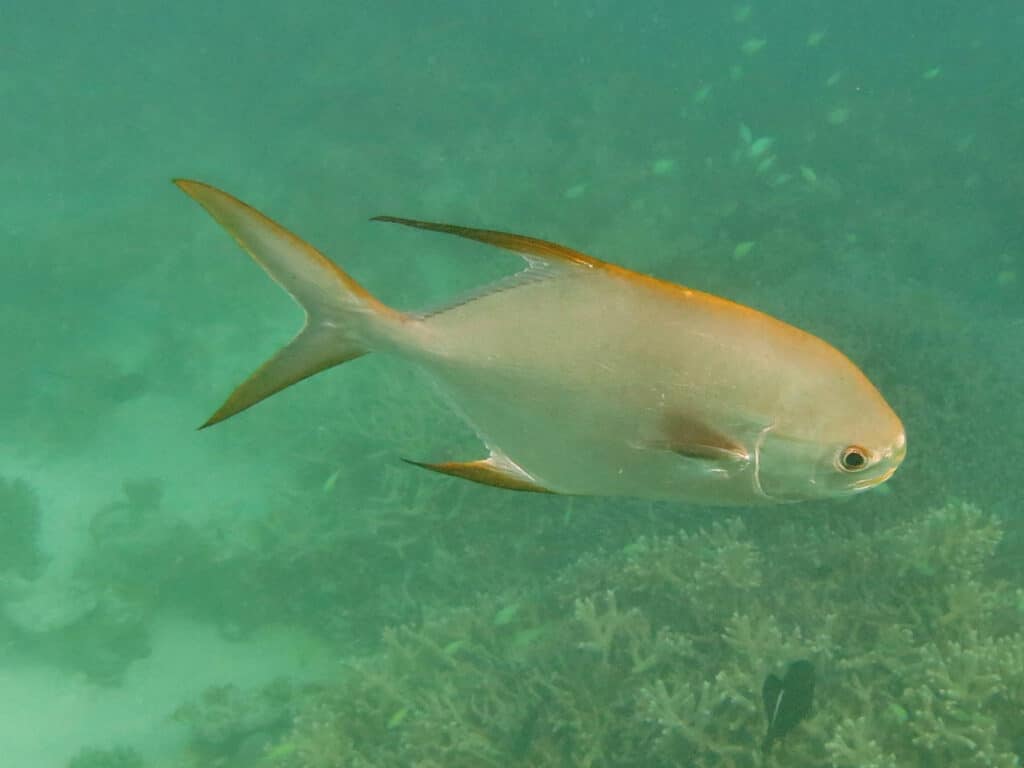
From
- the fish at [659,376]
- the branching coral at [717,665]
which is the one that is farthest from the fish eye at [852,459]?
the branching coral at [717,665]

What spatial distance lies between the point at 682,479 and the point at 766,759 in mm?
3718

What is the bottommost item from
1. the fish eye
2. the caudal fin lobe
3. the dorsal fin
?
the fish eye

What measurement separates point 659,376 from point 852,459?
0.32m

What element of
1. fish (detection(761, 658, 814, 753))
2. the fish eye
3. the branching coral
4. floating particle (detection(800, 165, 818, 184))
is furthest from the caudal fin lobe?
floating particle (detection(800, 165, 818, 184))

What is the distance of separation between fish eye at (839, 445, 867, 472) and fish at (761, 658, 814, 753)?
10.1 ft

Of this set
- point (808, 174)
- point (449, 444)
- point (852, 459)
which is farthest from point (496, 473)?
point (808, 174)

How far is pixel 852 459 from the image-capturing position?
1097mm

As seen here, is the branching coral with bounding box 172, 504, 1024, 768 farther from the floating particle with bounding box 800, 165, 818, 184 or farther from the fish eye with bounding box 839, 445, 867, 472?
the floating particle with bounding box 800, 165, 818, 184

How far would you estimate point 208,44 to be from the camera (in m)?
28.9

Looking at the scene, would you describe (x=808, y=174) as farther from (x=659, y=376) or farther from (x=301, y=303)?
(x=301, y=303)

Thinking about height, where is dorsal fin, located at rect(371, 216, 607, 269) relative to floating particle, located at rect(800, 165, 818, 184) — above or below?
above

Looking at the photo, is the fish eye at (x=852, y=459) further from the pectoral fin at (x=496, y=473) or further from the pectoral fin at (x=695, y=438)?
the pectoral fin at (x=496, y=473)

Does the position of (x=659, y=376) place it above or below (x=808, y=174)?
above

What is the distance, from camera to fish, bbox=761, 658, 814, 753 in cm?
376
